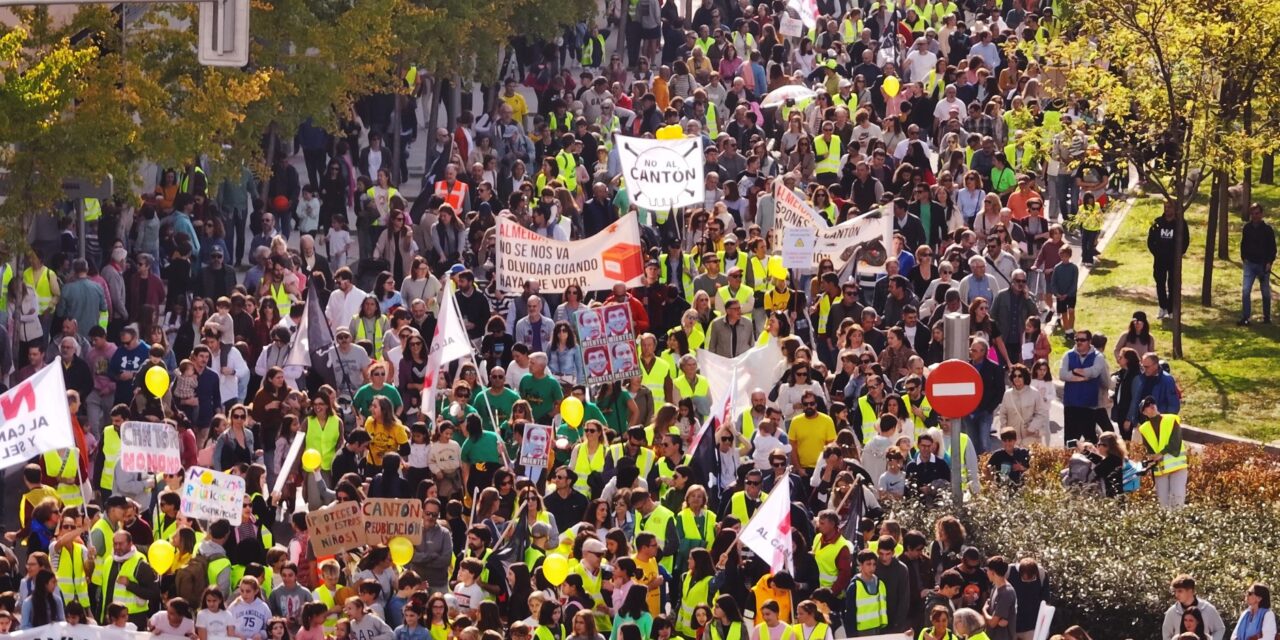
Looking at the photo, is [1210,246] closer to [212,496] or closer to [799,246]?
[799,246]

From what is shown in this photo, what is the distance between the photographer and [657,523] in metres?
21.0

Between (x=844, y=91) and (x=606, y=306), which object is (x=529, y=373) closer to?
(x=606, y=306)

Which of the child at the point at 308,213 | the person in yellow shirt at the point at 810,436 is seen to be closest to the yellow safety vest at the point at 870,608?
the person in yellow shirt at the point at 810,436

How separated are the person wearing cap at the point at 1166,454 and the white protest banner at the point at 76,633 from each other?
28.7 feet

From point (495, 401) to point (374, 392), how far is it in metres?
1.04

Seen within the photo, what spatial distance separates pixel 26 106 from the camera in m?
26.7

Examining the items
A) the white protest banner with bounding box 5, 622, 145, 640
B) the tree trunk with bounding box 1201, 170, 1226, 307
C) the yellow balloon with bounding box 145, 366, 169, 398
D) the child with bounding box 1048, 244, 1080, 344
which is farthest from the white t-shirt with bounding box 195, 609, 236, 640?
the tree trunk with bounding box 1201, 170, 1226, 307

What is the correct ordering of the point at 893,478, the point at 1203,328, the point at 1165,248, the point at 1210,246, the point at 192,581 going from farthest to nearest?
the point at 1210,246 → the point at 1203,328 → the point at 1165,248 → the point at 893,478 → the point at 192,581

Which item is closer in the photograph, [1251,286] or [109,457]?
[109,457]

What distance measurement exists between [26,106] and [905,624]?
11.0 metres

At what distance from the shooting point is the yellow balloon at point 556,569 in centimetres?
2017

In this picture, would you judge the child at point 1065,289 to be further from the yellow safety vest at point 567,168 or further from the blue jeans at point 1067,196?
the yellow safety vest at point 567,168

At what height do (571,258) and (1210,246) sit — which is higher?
(1210,246)

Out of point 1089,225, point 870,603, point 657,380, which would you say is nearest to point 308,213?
point 1089,225
